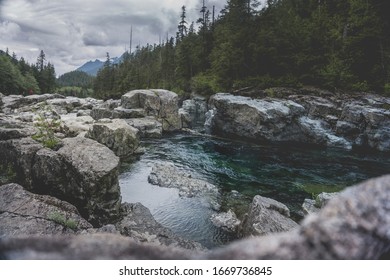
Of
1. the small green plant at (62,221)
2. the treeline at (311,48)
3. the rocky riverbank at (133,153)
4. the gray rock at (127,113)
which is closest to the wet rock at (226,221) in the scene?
the rocky riverbank at (133,153)

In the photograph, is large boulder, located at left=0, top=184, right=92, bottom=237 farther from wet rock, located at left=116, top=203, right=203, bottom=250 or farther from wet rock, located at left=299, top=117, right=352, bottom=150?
wet rock, located at left=299, top=117, right=352, bottom=150

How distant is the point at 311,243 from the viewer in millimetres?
1344

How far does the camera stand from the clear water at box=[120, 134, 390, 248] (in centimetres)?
980

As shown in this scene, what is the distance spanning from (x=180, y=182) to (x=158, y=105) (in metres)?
15.7

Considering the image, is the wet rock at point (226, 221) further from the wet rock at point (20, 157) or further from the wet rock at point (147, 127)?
the wet rock at point (147, 127)

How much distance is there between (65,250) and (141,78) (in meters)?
70.4

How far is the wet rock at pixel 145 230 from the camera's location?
22.6 feet

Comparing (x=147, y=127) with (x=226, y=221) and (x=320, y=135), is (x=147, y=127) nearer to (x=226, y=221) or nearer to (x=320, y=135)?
(x=320, y=135)

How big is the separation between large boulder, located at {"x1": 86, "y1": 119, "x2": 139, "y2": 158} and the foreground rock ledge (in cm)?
1563

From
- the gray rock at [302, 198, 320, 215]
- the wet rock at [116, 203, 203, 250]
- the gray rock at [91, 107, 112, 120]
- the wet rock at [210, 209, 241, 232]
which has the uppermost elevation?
the gray rock at [91, 107, 112, 120]

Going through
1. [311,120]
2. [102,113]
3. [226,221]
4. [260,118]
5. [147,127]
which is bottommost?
[226,221]

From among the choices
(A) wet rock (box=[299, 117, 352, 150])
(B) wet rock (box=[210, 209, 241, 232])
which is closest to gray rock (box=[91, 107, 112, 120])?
(A) wet rock (box=[299, 117, 352, 150])

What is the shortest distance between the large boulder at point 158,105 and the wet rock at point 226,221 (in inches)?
692

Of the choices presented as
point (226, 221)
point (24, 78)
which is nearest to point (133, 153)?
point (226, 221)
